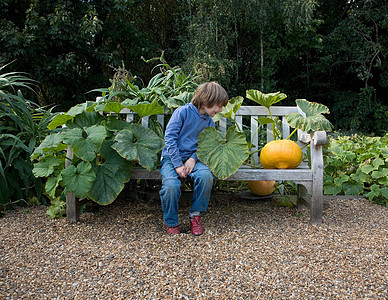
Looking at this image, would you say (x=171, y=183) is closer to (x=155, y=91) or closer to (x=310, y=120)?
(x=155, y=91)

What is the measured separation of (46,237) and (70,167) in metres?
0.51

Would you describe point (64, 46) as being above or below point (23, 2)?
below

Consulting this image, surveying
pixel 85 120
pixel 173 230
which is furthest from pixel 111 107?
pixel 173 230

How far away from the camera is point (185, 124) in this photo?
8.33ft

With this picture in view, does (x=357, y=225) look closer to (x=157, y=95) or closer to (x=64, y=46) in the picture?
(x=157, y=95)

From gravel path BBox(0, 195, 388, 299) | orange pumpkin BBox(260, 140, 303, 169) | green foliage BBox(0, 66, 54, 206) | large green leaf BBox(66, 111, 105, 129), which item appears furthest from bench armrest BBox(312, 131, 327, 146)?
green foliage BBox(0, 66, 54, 206)

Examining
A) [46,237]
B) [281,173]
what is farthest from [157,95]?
[46,237]

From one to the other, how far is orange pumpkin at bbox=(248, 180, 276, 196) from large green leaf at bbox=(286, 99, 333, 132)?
24.8 inches

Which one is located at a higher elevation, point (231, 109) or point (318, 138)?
point (231, 109)

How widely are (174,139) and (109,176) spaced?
53cm

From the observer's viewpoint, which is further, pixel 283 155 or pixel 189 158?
pixel 283 155

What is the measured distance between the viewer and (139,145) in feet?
7.96

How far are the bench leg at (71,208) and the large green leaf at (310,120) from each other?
176 cm

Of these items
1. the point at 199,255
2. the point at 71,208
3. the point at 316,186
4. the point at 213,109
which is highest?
the point at 213,109
